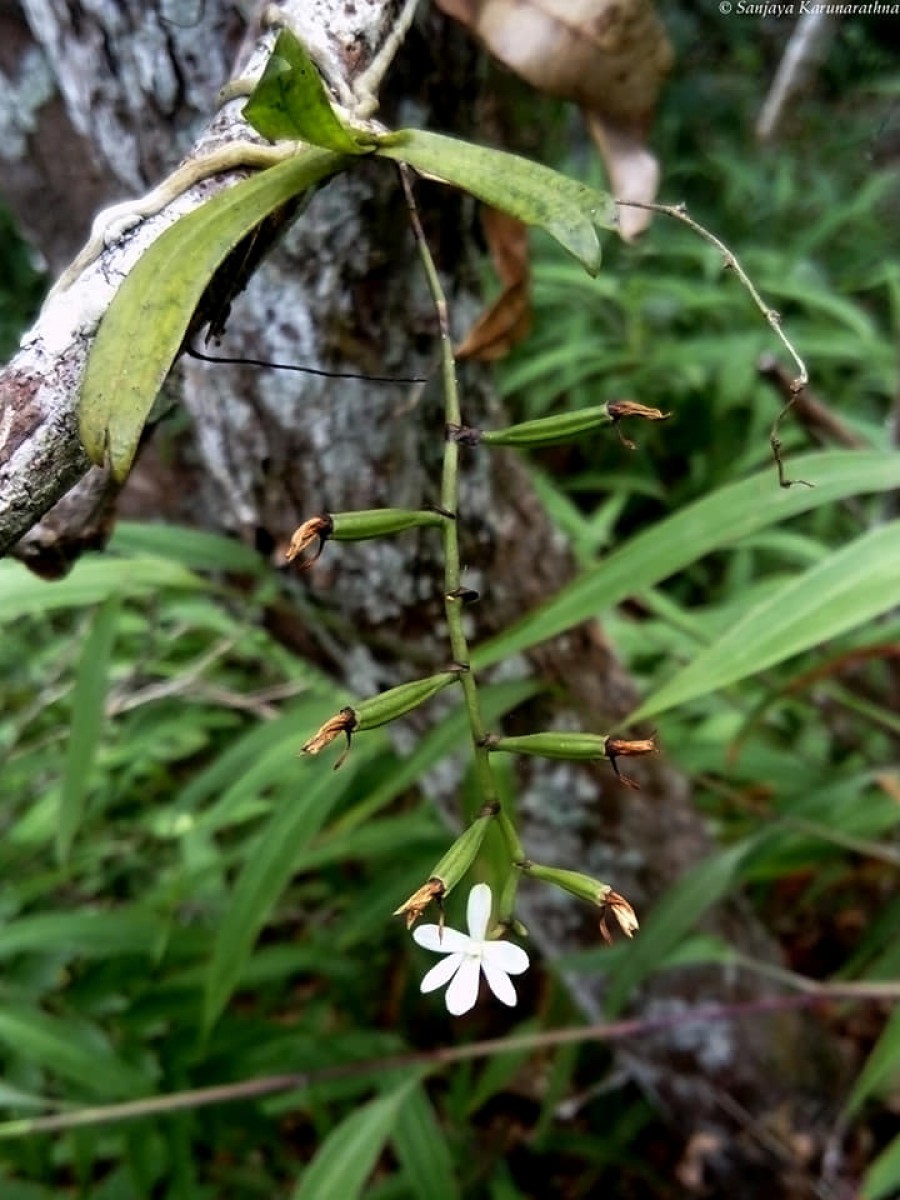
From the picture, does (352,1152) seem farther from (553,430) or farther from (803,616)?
(553,430)

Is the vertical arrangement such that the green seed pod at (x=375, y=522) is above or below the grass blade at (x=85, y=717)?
above

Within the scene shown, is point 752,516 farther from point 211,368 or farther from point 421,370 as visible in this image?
point 211,368

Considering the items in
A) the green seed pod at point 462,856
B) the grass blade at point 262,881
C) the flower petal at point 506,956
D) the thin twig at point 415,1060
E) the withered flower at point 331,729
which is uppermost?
the withered flower at point 331,729

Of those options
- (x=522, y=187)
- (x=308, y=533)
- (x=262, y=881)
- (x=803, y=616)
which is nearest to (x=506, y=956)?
(x=308, y=533)

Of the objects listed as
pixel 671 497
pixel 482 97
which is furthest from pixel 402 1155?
pixel 671 497

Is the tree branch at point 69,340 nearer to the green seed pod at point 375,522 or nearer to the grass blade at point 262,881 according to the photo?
the green seed pod at point 375,522

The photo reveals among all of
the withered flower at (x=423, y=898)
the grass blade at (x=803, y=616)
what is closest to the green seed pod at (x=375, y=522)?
the withered flower at (x=423, y=898)

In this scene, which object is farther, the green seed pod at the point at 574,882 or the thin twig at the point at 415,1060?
the thin twig at the point at 415,1060

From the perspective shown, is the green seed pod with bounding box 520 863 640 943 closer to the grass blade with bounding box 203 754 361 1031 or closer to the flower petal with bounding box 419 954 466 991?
the flower petal with bounding box 419 954 466 991
